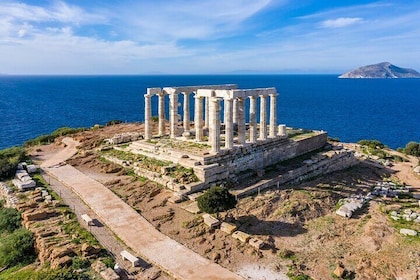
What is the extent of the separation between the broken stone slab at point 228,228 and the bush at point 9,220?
10801 millimetres

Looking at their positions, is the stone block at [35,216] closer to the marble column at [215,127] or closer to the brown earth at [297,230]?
the brown earth at [297,230]

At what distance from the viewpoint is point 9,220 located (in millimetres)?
20156

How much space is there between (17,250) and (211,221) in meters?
9.30

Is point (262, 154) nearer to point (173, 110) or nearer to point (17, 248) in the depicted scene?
point (173, 110)

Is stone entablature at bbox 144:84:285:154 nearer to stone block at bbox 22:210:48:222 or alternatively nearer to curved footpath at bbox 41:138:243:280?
curved footpath at bbox 41:138:243:280

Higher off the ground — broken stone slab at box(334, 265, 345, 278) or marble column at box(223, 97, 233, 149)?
marble column at box(223, 97, 233, 149)

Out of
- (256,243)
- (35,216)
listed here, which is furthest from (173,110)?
(256,243)

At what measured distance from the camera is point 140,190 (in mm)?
24641

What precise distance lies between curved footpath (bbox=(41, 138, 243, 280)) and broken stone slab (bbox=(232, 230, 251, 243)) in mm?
2509

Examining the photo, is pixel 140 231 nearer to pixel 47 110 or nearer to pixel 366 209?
pixel 366 209

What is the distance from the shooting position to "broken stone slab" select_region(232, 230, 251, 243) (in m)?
18.5

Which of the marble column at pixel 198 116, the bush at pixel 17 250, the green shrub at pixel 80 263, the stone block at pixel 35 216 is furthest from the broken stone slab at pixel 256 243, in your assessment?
the marble column at pixel 198 116

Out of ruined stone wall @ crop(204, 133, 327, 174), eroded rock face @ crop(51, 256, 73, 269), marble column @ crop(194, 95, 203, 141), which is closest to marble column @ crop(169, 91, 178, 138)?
marble column @ crop(194, 95, 203, 141)

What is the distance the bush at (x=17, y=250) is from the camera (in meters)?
16.7
